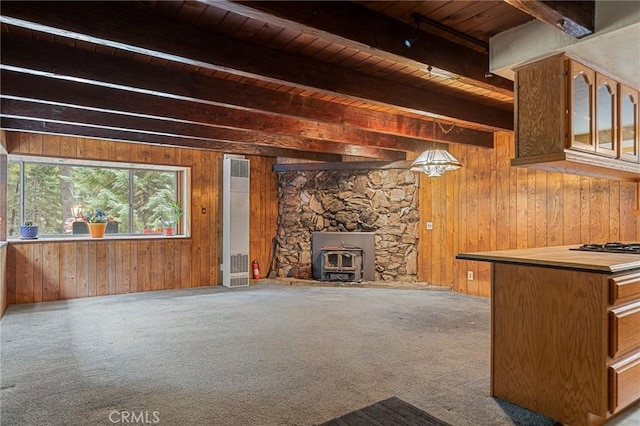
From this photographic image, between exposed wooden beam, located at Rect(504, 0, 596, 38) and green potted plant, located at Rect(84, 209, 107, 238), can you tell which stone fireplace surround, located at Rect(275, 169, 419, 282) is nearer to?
green potted plant, located at Rect(84, 209, 107, 238)

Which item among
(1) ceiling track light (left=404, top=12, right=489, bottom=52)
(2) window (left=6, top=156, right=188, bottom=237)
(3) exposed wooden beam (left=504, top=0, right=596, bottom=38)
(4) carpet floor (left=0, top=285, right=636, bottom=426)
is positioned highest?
(1) ceiling track light (left=404, top=12, right=489, bottom=52)

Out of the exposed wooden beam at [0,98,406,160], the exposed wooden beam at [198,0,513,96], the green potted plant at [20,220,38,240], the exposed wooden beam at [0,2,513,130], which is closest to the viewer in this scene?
the exposed wooden beam at [198,0,513,96]

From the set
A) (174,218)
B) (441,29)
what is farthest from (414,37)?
(174,218)

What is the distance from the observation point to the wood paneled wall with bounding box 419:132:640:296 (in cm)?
425

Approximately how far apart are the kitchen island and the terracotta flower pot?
5047 millimetres

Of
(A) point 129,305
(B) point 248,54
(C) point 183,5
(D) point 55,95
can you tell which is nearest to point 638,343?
(B) point 248,54

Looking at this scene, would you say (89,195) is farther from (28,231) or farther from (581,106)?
(581,106)

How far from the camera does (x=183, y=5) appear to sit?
7.06 ft

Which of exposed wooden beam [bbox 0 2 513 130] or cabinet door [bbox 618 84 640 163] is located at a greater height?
exposed wooden beam [bbox 0 2 513 130]

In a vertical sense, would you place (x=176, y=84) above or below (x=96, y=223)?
above

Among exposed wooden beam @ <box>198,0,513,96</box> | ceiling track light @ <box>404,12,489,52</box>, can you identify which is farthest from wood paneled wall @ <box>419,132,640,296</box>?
ceiling track light @ <box>404,12,489,52</box>

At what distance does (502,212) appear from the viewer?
520cm

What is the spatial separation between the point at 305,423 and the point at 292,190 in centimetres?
498

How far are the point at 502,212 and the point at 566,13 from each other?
369 cm
